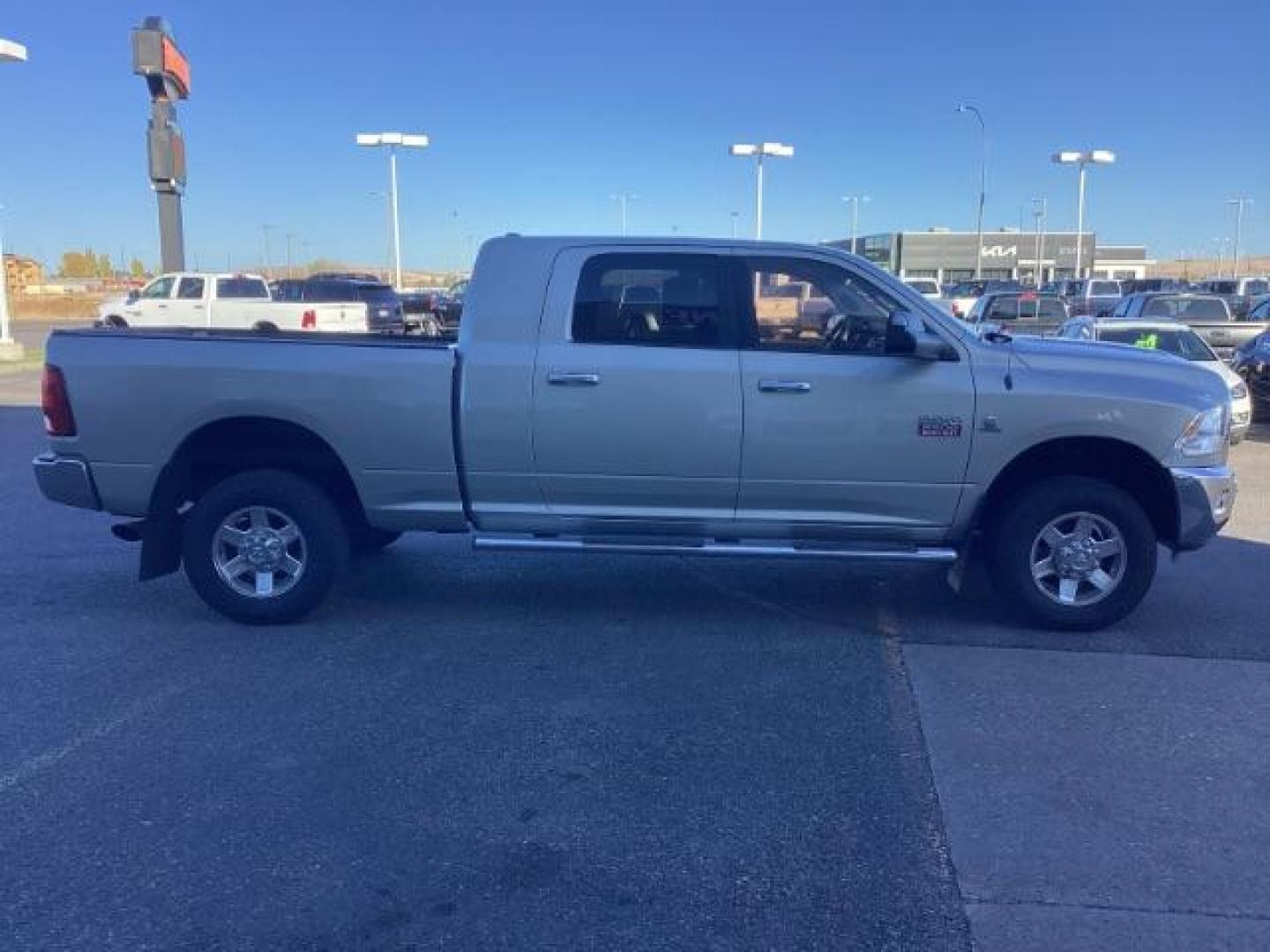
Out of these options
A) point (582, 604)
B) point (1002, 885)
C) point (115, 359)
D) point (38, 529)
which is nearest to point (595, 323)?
point (582, 604)

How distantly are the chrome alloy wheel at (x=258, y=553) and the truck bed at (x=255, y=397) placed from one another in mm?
498

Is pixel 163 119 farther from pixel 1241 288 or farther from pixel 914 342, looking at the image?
pixel 1241 288

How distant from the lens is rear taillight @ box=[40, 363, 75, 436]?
5.91 meters

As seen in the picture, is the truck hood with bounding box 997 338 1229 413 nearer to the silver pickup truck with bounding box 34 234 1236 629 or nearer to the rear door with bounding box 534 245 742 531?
the silver pickup truck with bounding box 34 234 1236 629

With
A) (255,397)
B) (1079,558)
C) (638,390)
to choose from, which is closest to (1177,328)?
(1079,558)

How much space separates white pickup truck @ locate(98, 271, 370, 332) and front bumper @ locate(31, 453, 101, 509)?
1742 cm

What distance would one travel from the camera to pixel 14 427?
47.3 feet

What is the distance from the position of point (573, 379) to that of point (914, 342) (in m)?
1.78

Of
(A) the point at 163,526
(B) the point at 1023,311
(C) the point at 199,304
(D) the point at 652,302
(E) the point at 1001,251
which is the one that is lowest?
(A) the point at 163,526

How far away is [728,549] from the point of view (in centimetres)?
594

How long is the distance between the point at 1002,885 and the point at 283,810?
2489 millimetres

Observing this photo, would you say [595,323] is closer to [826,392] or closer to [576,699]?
[826,392]

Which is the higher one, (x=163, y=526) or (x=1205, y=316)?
(x=1205, y=316)

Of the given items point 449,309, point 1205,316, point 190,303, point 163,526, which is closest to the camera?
point 163,526
